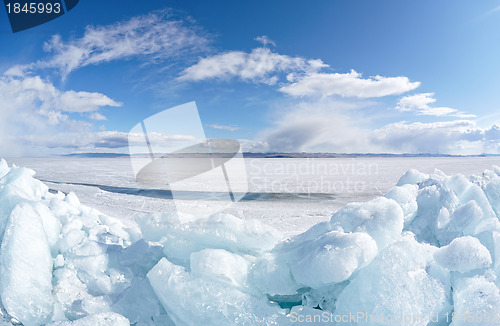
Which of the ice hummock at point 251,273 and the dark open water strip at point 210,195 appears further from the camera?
the dark open water strip at point 210,195

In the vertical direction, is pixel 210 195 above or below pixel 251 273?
below

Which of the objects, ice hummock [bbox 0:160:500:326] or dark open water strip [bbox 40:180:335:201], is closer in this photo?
ice hummock [bbox 0:160:500:326]

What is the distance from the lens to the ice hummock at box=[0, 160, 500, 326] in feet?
6.75

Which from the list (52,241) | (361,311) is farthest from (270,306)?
(52,241)

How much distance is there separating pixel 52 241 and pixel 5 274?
2.14 feet

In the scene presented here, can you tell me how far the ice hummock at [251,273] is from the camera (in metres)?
2.06

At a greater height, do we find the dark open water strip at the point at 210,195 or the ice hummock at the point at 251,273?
the ice hummock at the point at 251,273

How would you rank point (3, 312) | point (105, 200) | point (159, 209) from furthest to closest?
point (105, 200), point (159, 209), point (3, 312)

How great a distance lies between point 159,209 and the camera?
9078 mm

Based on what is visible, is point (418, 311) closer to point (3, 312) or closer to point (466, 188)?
point (466, 188)

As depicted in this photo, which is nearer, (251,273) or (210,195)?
(251,273)

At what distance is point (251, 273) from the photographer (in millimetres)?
2391

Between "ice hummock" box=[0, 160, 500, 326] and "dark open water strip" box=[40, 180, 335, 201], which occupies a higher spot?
"ice hummock" box=[0, 160, 500, 326]

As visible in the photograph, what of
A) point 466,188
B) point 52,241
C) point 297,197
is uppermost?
point 466,188
